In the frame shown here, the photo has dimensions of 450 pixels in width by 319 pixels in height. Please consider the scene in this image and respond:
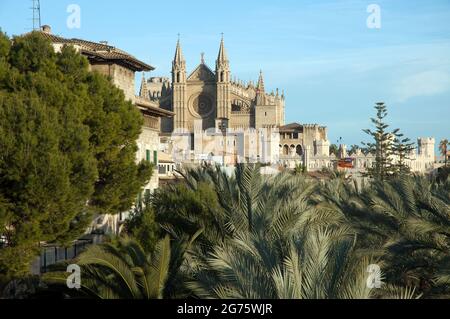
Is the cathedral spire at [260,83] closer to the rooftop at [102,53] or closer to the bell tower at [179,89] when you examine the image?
the bell tower at [179,89]

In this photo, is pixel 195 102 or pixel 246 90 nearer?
pixel 195 102

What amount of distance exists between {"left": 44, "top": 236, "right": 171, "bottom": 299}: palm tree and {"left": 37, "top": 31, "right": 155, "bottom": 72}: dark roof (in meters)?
15.8

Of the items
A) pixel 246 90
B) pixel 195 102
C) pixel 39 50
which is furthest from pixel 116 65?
pixel 246 90

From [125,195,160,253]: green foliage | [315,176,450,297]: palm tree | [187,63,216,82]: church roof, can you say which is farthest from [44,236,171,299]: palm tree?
[187,63,216,82]: church roof

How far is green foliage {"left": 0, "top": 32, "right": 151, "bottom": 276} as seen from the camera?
16875 millimetres

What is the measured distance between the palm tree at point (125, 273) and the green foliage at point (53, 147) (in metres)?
3.39

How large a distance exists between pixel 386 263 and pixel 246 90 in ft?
423

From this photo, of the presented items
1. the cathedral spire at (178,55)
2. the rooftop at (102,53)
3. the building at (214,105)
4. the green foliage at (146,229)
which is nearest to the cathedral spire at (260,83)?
the building at (214,105)

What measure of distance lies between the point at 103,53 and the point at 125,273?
18.7m

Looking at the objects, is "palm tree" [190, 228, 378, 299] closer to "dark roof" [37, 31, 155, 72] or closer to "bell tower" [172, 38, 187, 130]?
"dark roof" [37, 31, 155, 72]

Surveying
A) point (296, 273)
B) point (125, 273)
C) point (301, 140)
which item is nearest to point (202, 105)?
point (301, 140)

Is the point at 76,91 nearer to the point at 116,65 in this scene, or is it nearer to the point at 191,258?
the point at 191,258
